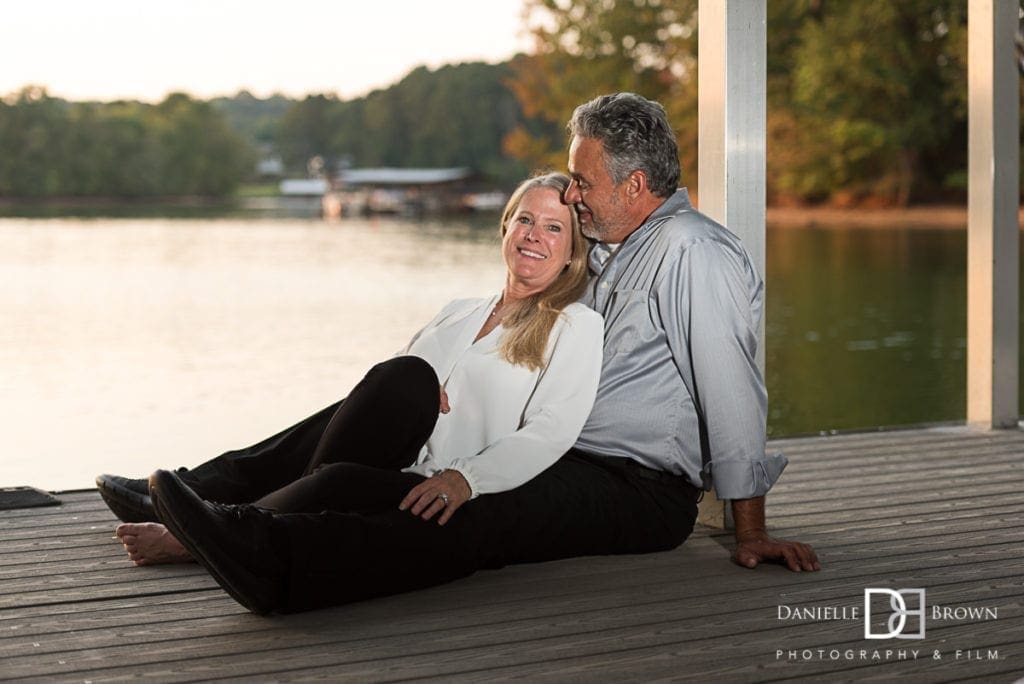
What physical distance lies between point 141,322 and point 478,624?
14049mm

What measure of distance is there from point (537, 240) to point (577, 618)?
77 centimetres

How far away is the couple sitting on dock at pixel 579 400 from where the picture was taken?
105 inches

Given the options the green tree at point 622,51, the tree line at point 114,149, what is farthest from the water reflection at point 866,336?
the tree line at point 114,149

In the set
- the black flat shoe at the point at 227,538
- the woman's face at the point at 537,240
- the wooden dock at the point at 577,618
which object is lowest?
the wooden dock at the point at 577,618

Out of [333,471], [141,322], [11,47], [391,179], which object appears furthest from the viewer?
[391,179]

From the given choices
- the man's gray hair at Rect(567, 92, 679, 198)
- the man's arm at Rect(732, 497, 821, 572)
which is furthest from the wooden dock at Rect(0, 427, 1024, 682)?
the man's gray hair at Rect(567, 92, 679, 198)

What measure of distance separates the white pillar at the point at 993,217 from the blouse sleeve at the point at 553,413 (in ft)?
7.07

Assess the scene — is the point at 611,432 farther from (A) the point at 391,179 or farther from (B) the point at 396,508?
(A) the point at 391,179

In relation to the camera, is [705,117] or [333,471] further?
[705,117]

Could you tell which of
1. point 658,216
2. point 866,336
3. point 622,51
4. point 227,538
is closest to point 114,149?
point 622,51

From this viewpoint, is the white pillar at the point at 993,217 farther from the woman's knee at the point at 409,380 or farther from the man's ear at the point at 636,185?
the woman's knee at the point at 409,380

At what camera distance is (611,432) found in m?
2.90

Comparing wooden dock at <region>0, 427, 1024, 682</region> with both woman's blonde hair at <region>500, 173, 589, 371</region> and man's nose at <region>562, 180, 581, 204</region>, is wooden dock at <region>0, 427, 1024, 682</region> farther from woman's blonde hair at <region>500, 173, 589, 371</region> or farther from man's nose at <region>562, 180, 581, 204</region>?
man's nose at <region>562, 180, 581, 204</region>

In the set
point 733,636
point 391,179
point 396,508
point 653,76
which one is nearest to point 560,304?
point 396,508
